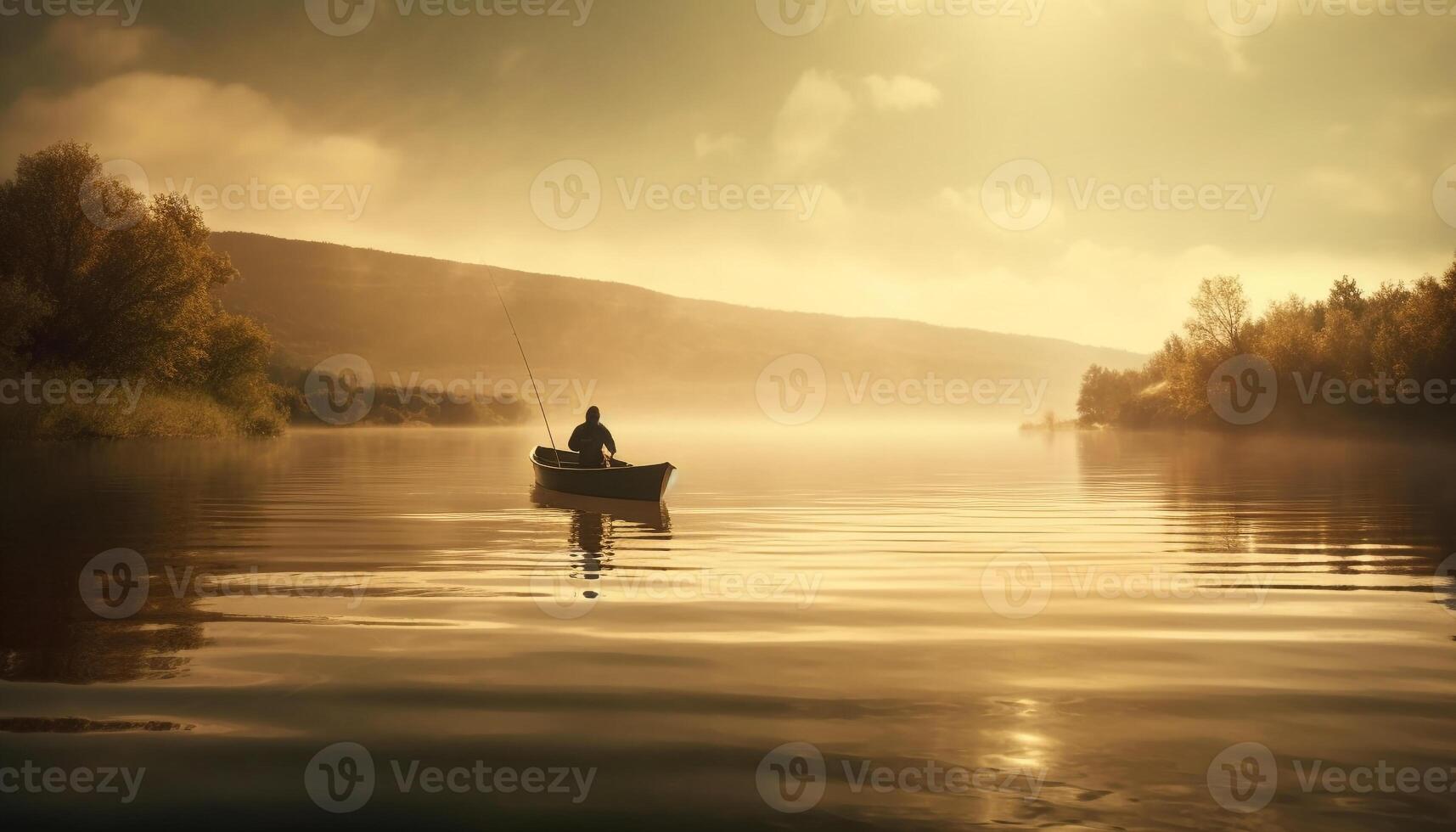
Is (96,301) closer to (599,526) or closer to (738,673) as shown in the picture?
(599,526)

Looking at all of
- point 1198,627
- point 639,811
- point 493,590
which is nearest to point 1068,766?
point 639,811

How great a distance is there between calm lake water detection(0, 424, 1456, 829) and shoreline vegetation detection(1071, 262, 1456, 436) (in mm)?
55483

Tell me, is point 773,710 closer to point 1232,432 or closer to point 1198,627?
point 1198,627

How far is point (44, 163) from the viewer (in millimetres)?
58969

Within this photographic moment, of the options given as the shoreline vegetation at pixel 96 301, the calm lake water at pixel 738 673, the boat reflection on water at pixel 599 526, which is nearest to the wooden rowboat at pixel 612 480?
the boat reflection on water at pixel 599 526

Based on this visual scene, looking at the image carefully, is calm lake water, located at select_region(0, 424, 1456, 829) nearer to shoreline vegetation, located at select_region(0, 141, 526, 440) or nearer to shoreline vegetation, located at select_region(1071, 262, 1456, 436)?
shoreline vegetation, located at select_region(0, 141, 526, 440)

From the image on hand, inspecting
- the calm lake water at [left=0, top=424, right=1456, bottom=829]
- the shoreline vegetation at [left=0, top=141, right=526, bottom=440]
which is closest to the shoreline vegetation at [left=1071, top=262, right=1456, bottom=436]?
the calm lake water at [left=0, top=424, right=1456, bottom=829]

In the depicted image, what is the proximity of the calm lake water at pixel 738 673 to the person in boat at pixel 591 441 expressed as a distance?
7.05 m

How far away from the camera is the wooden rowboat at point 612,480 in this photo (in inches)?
977

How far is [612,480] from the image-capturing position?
85.7 ft

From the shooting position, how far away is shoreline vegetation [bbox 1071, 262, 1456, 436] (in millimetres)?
66625

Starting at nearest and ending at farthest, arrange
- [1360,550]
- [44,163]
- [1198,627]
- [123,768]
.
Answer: [123,768], [1198,627], [1360,550], [44,163]

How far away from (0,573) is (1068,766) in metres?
14.1

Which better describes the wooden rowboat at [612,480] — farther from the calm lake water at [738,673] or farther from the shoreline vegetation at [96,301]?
the shoreline vegetation at [96,301]
